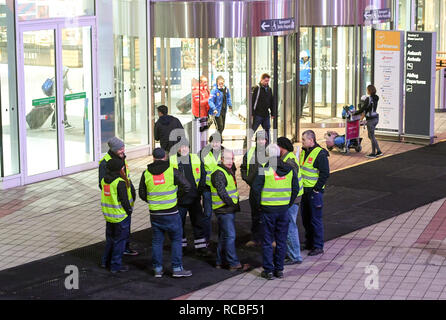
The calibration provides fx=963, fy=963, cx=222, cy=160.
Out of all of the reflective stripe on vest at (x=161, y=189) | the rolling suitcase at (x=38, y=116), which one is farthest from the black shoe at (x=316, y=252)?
the rolling suitcase at (x=38, y=116)

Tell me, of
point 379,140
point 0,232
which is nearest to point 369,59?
point 379,140

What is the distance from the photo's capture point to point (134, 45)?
18312mm

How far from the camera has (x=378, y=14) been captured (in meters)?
21.5

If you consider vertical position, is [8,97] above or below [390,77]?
below

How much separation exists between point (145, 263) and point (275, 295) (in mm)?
1946

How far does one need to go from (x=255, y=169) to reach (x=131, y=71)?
7.69m

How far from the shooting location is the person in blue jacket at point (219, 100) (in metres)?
18.1

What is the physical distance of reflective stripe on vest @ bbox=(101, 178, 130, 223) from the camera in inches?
439

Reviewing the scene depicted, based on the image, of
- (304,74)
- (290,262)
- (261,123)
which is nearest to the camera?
(290,262)

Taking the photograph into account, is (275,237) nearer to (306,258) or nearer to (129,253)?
(306,258)

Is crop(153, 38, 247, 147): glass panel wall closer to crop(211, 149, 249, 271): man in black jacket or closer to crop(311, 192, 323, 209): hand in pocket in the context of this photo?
crop(311, 192, 323, 209): hand in pocket

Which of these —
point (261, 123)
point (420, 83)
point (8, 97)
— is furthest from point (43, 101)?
point (420, 83)

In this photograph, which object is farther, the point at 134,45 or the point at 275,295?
the point at 134,45
